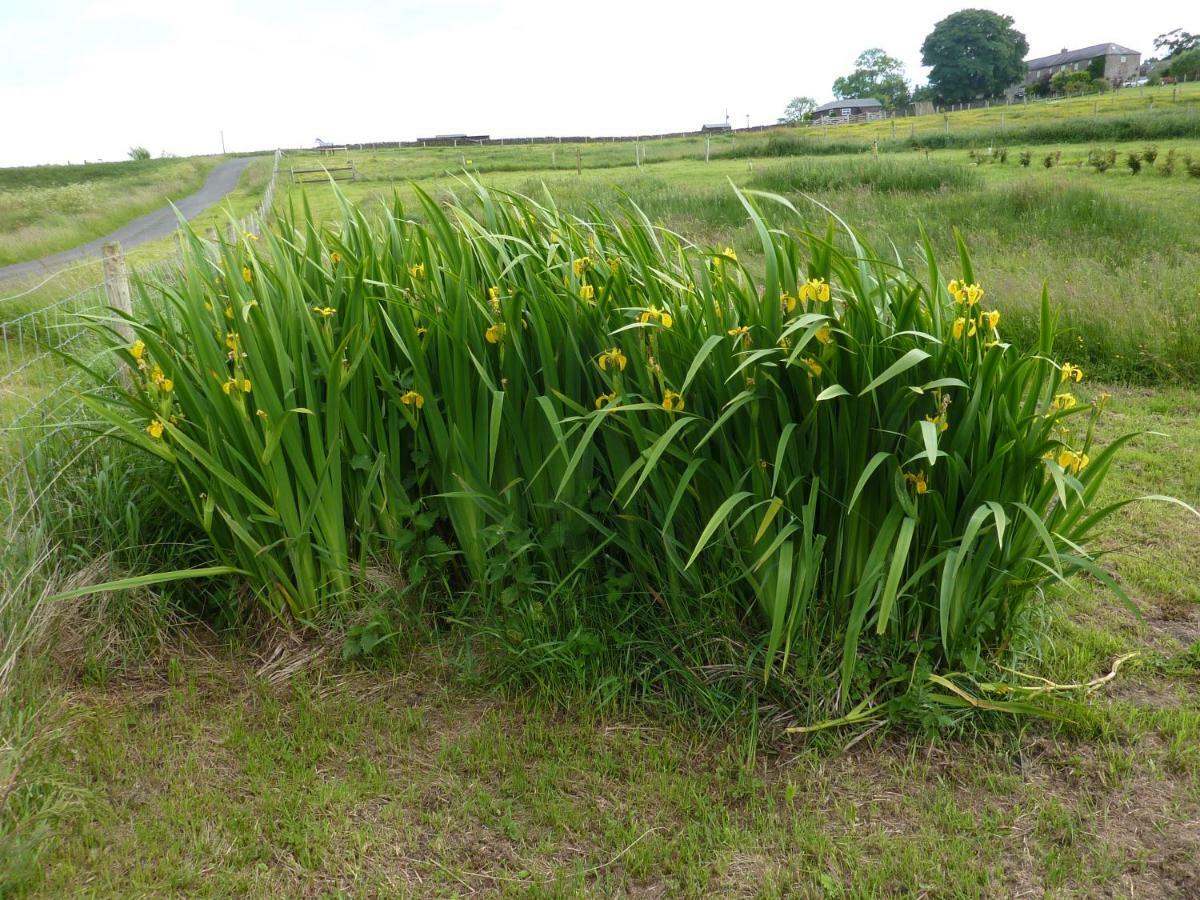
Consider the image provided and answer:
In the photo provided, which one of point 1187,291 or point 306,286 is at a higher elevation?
point 306,286

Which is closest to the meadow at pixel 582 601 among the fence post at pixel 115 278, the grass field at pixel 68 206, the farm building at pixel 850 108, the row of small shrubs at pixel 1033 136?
the fence post at pixel 115 278

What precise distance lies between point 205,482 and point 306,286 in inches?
31.2

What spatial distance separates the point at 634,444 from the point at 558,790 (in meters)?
1.08

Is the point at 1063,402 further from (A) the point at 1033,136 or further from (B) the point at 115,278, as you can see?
(A) the point at 1033,136

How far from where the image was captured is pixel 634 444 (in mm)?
2812

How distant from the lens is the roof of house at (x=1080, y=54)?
283ft

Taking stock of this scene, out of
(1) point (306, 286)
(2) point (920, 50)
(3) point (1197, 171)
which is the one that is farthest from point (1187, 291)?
(2) point (920, 50)

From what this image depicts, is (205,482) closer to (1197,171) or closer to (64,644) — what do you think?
(64,644)

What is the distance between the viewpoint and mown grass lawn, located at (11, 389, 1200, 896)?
2.13 metres

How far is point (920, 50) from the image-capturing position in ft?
275

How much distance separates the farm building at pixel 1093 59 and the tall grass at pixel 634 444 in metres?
96.6

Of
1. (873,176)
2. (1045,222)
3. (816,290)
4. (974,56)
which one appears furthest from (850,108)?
(816,290)

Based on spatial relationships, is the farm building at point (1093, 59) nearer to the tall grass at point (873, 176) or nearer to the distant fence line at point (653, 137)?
the distant fence line at point (653, 137)

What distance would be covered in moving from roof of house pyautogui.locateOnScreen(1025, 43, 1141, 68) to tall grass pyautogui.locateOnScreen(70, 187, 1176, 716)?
98.7m
